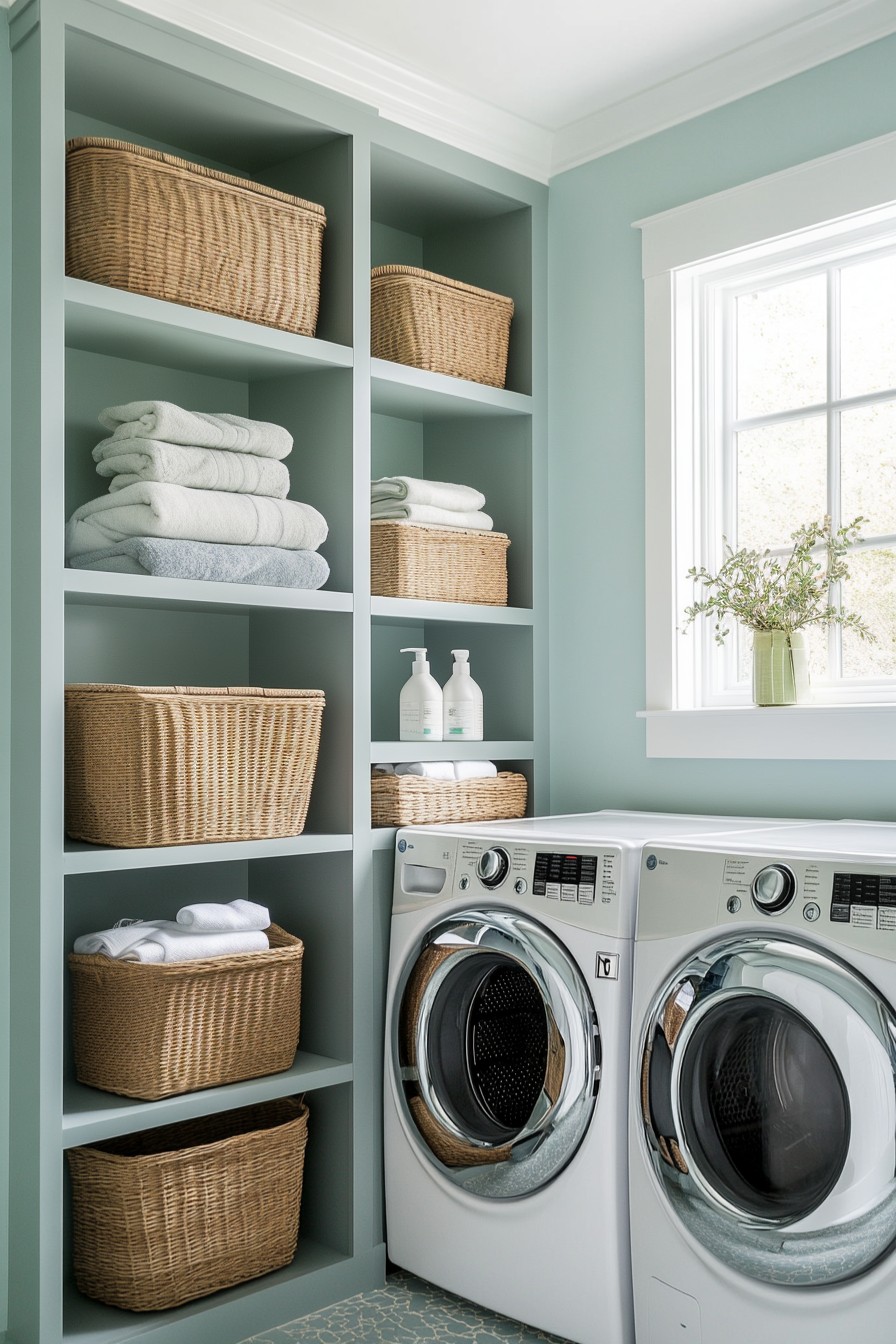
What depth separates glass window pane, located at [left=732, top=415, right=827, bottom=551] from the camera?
2.54 metres

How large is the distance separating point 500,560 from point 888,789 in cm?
99

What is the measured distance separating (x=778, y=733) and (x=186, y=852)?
3.80 ft

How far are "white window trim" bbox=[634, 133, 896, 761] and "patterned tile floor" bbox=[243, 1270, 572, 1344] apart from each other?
1148 mm

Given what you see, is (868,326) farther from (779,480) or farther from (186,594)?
(186,594)

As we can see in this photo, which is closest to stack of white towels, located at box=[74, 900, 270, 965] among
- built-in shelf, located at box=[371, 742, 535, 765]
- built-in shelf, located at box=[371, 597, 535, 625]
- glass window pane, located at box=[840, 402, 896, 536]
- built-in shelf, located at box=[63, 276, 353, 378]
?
built-in shelf, located at box=[371, 742, 535, 765]

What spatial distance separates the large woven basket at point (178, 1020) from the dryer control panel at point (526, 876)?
11.0 inches

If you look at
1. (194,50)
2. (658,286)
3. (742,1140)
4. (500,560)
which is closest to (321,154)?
(194,50)

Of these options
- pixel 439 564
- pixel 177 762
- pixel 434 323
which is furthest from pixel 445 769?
pixel 434 323

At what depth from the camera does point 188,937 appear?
7.09 feet

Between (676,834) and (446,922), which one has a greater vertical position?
(676,834)

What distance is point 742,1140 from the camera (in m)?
1.83

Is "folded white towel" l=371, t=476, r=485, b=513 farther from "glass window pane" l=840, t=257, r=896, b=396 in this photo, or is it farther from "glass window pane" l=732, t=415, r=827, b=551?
"glass window pane" l=840, t=257, r=896, b=396

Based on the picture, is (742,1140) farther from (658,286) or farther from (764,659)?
(658,286)

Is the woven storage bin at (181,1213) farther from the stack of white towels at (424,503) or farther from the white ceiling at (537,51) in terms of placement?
the white ceiling at (537,51)
